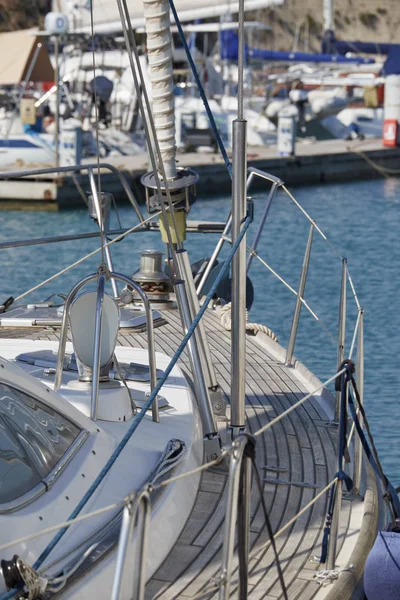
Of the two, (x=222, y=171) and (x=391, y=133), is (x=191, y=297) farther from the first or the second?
(x=391, y=133)

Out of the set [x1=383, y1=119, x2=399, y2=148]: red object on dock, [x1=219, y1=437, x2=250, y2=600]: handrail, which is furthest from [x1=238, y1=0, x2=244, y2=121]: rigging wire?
[x1=383, y1=119, x2=399, y2=148]: red object on dock

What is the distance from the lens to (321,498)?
3.81 meters

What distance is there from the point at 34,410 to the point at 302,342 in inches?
279

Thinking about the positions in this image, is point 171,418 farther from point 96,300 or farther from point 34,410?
point 34,410

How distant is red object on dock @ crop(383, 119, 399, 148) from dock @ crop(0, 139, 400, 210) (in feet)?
0.79

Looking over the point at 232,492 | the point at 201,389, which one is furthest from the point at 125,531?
the point at 201,389

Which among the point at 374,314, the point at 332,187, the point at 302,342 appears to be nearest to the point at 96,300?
the point at 302,342

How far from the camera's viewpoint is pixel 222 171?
20734mm

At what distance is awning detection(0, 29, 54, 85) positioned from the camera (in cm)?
2548

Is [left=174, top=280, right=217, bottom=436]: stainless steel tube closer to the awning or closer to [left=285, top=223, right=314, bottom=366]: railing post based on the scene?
[left=285, top=223, right=314, bottom=366]: railing post

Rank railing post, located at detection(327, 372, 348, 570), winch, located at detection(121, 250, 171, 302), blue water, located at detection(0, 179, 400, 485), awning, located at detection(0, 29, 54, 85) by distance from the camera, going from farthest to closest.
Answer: awning, located at detection(0, 29, 54, 85) < blue water, located at detection(0, 179, 400, 485) < winch, located at detection(121, 250, 171, 302) < railing post, located at detection(327, 372, 348, 570)

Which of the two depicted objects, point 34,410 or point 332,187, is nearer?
point 34,410

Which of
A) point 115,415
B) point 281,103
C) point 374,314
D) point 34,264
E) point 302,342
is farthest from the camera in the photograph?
point 281,103

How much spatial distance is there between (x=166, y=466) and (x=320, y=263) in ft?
35.8
